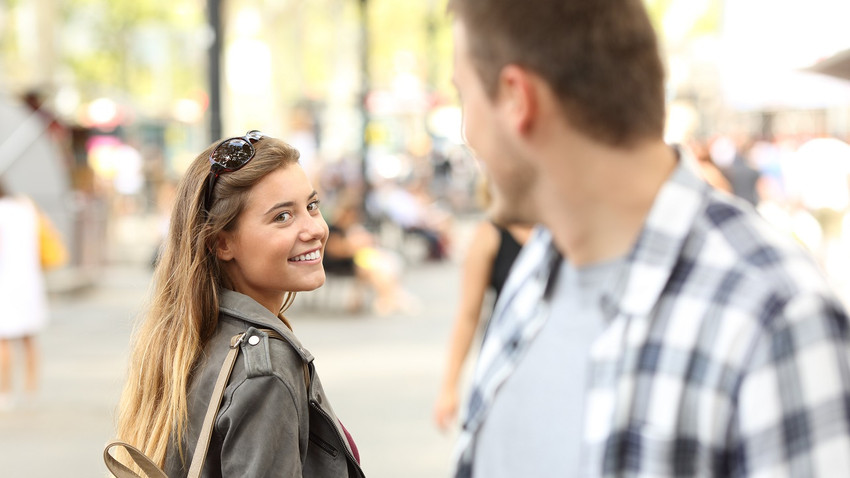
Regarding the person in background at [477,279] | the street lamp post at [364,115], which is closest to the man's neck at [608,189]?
the person in background at [477,279]

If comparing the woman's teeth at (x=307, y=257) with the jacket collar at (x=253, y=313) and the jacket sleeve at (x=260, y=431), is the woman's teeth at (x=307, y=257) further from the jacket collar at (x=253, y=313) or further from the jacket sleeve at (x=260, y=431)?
the jacket sleeve at (x=260, y=431)

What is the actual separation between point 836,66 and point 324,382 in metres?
6.58

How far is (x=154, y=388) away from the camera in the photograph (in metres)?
2.28

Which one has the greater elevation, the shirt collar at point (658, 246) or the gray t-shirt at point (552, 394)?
the shirt collar at point (658, 246)

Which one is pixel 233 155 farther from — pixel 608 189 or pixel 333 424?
pixel 608 189

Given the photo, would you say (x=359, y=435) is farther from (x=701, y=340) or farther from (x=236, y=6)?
(x=236, y=6)

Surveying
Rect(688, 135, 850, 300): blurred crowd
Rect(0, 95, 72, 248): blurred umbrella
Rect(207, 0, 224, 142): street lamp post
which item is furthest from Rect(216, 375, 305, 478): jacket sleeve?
Rect(0, 95, 72, 248): blurred umbrella

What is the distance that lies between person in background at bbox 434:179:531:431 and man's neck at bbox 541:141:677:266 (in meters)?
3.33

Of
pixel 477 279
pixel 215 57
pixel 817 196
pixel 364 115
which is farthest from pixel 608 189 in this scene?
pixel 817 196

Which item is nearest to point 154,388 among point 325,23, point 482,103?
point 482,103

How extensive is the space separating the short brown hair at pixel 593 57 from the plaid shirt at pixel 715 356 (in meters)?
0.12

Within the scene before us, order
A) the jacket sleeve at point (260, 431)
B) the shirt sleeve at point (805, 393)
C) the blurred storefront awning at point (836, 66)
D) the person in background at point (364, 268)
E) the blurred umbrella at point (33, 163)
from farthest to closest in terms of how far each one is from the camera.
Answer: the blurred umbrella at point (33, 163) → the person in background at point (364, 268) → the blurred storefront awning at point (836, 66) → the jacket sleeve at point (260, 431) → the shirt sleeve at point (805, 393)

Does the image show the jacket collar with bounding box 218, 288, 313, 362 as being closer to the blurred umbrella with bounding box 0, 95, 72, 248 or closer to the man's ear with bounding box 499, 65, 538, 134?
the man's ear with bounding box 499, 65, 538, 134

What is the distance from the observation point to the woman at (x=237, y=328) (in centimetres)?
207
